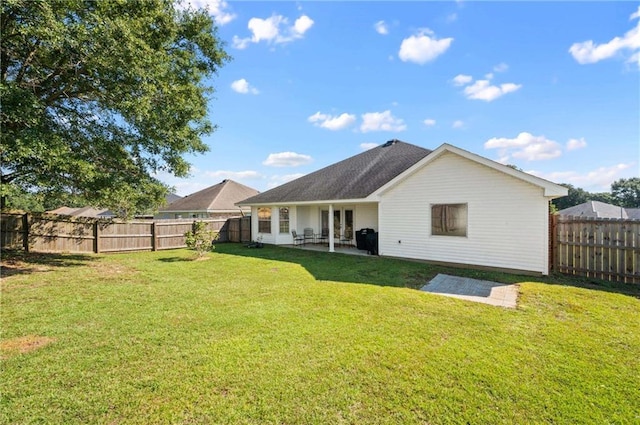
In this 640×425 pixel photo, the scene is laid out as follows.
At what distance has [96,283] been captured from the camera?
762 centimetres

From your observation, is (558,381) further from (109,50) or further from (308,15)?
(308,15)

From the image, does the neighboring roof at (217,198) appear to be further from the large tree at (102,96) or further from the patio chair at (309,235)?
the large tree at (102,96)

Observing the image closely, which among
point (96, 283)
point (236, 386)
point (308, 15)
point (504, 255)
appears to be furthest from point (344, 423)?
point (308, 15)

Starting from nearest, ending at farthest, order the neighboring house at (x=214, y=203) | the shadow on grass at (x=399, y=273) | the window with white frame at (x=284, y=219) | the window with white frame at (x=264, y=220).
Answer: the shadow on grass at (x=399, y=273) → the window with white frame at (x=284, y=219) → the window with white frame at (x=264, y=220) → the neighboring house at (x=214, y=203)

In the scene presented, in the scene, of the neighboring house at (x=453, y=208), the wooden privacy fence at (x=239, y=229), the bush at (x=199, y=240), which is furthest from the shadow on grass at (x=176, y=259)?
the wooden privacy fence at (x=239, y=229)

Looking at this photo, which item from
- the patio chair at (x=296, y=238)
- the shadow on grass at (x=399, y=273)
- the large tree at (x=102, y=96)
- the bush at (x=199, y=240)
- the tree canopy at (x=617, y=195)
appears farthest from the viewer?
the tree canopy at (x=617, y=195)

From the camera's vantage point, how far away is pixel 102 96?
8.92 metres

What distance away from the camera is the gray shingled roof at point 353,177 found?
44.0 ft

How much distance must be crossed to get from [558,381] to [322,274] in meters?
6.04

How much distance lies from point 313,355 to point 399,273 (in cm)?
565

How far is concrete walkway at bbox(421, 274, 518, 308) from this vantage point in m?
6.26

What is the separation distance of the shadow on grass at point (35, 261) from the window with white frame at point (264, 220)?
8.27m

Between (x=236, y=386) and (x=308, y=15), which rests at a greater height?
(x=308, y=15)

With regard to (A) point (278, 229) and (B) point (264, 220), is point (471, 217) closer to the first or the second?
(A) point (278, 229)
